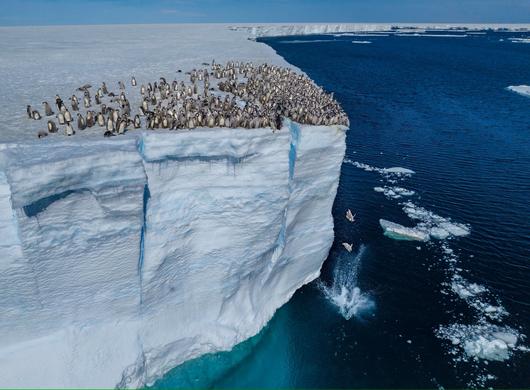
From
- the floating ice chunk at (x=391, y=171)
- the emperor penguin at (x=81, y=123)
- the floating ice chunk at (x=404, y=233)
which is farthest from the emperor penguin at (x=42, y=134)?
the floating ice chunk at (x=391, y=171)

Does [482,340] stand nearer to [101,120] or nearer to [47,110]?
[101,120]

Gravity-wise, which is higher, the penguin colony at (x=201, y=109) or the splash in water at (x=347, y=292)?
the penguin colony at (x=201, y=109)

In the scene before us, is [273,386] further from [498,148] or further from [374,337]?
[498,148]

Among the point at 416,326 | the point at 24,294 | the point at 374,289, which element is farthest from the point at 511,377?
the point at 24,294

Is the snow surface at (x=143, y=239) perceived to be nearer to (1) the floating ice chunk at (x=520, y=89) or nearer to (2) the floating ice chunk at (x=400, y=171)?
(2) the floating ice chunk at (x=400, y=171)

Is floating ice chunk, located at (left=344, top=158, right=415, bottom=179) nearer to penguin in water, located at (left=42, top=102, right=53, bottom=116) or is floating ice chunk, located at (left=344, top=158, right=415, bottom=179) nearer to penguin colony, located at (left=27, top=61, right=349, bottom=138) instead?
penguin colony, located at (left=27, top=61, right=349, bottom=138)

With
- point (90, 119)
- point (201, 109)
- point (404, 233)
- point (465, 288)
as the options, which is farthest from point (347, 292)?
point (90, 119)
